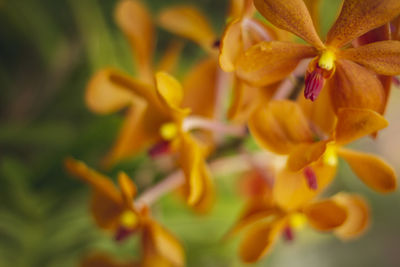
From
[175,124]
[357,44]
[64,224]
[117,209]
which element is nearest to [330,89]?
[357,44]

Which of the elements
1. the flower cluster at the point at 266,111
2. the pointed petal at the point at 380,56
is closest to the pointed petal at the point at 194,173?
the flower cluster at the point at 266,111

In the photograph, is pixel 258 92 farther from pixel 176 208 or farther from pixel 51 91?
pixel 51 91

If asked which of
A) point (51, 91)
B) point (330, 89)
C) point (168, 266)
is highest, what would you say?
point (51, 91)

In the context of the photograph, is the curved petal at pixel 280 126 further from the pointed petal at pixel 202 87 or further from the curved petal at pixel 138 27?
the curved petal at pixel 138 27

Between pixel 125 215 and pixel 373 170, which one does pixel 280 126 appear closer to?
pixel 373 170

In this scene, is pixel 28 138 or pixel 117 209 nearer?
pixel 117 209

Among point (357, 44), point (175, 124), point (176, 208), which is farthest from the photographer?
point (176, 208)
